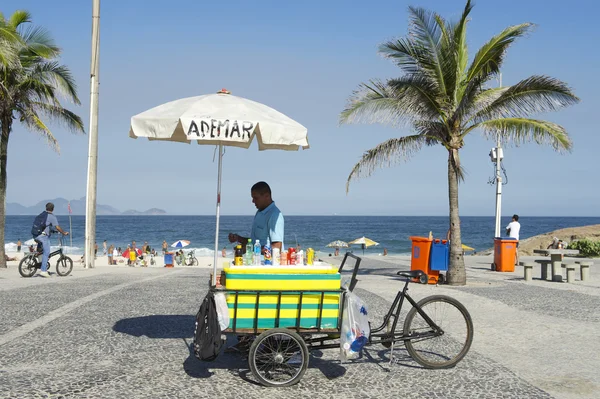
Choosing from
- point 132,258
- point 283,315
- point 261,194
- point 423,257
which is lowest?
point 132,258

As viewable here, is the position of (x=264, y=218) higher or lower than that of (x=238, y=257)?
higher

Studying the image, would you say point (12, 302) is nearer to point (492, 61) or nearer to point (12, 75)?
point (12, 75)

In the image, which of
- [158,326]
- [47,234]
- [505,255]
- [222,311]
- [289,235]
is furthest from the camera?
[289,235]

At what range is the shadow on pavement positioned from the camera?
7855mm

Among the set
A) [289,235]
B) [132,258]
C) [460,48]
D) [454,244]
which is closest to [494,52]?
[460,48]

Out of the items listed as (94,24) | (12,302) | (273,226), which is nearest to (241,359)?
(273,226)

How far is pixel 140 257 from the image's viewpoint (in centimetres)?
3712

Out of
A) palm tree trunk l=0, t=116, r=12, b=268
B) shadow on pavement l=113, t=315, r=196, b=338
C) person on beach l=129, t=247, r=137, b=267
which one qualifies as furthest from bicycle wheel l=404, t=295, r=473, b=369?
person on beach l=129, t=247, r=137, b=267

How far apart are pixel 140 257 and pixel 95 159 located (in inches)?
732

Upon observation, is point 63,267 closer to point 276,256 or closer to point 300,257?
point 276,256

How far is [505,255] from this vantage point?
66.9 feet

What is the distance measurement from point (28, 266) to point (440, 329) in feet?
45.0

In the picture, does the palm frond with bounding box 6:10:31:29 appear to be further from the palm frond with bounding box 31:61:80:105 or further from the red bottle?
the red bottle

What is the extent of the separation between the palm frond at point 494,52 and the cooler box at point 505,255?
807 cm
